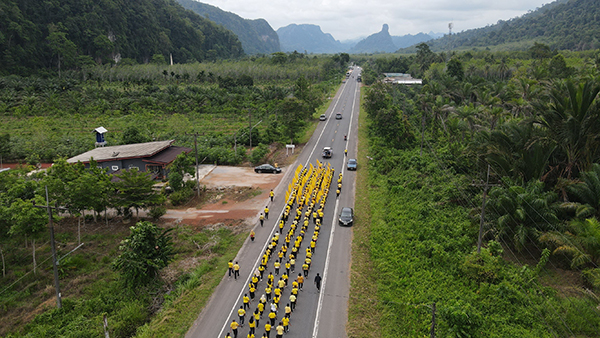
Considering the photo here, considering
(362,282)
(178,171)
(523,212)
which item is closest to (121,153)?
(178,171)

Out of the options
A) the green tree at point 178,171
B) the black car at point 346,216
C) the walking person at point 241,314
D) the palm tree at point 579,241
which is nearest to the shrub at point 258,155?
the green tree at point 178,171

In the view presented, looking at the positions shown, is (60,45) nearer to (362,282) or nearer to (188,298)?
(188,298)

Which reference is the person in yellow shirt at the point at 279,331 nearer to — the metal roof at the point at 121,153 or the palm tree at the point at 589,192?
the palm tree at the point at 589,192

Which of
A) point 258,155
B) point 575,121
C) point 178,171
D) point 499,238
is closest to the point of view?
point 575,121

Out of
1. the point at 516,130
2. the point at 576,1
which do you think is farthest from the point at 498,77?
the point at 576,1

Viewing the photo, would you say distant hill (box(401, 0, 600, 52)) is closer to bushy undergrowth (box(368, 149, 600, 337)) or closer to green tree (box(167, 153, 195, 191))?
bushy undergrowth (box(368, 149, 600, 337))

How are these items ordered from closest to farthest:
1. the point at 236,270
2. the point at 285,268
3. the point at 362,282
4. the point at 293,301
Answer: the point at 293,301 < the point at 362,282 < the point at 236,270 < the point at 285,268

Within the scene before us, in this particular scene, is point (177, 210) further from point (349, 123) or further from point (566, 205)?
point (349, 123)
